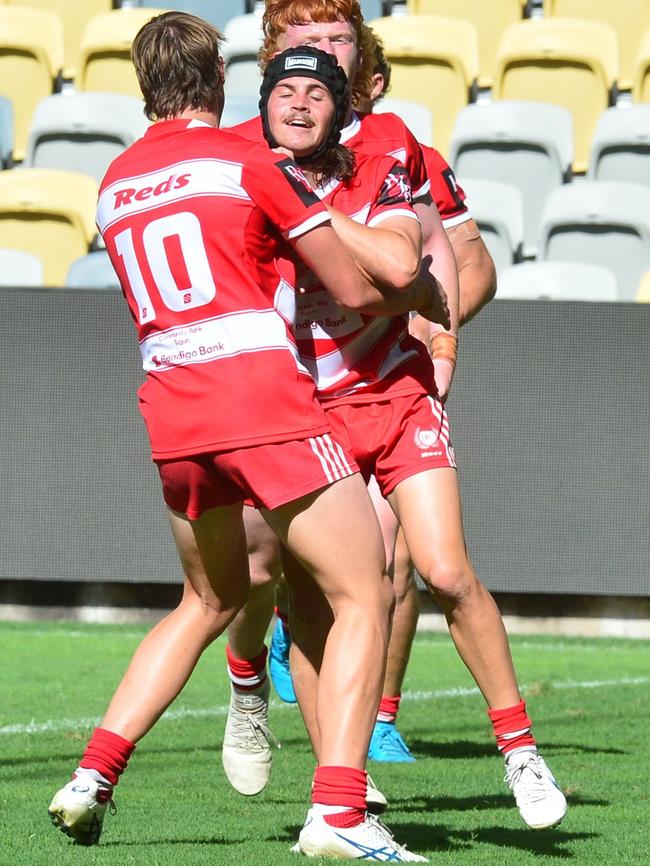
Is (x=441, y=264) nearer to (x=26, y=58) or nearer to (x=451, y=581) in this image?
(x=451, y=581)

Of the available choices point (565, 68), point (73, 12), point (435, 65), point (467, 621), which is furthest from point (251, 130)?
point (73, 12)

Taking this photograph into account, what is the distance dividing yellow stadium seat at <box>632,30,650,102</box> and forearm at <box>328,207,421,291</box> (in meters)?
8.20

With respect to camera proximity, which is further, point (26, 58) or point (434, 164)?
point (26, 58)

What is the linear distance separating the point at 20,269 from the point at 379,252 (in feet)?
19.2

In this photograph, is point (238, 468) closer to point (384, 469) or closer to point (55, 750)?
point (384, 469)

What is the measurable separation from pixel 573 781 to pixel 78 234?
604 centimetres

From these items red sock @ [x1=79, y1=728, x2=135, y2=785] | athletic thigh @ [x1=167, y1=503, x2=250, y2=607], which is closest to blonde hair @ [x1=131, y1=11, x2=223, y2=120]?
athletic thigh @ [x1=167, y1=503, x2=250, y2=607]

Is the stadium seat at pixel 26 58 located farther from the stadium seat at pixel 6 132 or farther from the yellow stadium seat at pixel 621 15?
the yellow stadium seat at pixel 621 15

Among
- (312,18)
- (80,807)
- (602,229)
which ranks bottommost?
(602,229)

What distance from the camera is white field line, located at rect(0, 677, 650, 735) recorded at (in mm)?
5418

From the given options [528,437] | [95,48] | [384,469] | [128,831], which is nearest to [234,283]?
[384,469]

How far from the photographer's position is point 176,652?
139 inches

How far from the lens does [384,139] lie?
12.8 ft

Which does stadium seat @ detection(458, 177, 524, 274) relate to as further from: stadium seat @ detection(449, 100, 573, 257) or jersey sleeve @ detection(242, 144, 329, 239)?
jersey sleeve @ detection(242, 144, 329, 239)
